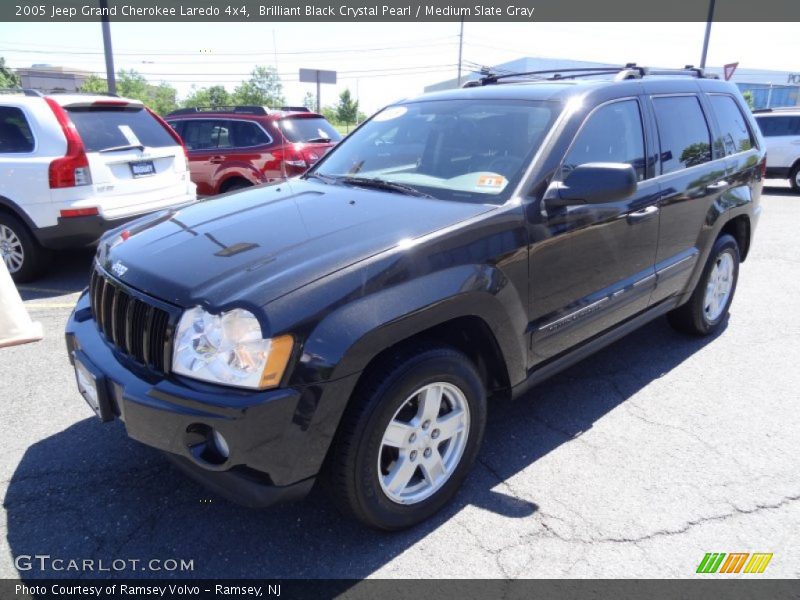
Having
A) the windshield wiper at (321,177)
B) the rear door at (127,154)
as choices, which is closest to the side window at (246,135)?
the rear door at (127,154)

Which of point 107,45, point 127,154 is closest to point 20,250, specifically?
point 127,154

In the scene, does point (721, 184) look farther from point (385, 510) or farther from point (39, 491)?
point (39, 491)

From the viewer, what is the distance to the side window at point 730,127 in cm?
432

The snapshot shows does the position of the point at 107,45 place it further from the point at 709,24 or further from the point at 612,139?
the point at 709,24

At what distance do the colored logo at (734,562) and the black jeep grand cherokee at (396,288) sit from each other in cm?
102

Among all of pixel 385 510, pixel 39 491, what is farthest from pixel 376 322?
pixel 39 491

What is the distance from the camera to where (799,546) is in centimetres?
246

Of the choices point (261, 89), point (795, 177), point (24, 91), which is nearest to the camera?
point (24, 91)

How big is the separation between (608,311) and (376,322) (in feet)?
5.71

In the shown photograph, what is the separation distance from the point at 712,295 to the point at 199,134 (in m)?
7.29

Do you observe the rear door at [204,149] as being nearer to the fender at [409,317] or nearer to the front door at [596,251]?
the front door at [596,251]

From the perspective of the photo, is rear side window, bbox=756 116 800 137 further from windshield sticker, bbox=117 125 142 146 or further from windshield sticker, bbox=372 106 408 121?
windshield sticker, bbox=117 125 142 146

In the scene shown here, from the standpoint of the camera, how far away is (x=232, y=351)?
203 cm

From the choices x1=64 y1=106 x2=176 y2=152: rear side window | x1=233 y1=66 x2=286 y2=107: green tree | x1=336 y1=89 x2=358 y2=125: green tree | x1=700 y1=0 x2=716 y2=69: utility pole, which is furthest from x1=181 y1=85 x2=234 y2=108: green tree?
x1=64 y1=106 x2=176 y2=152: rear side window
